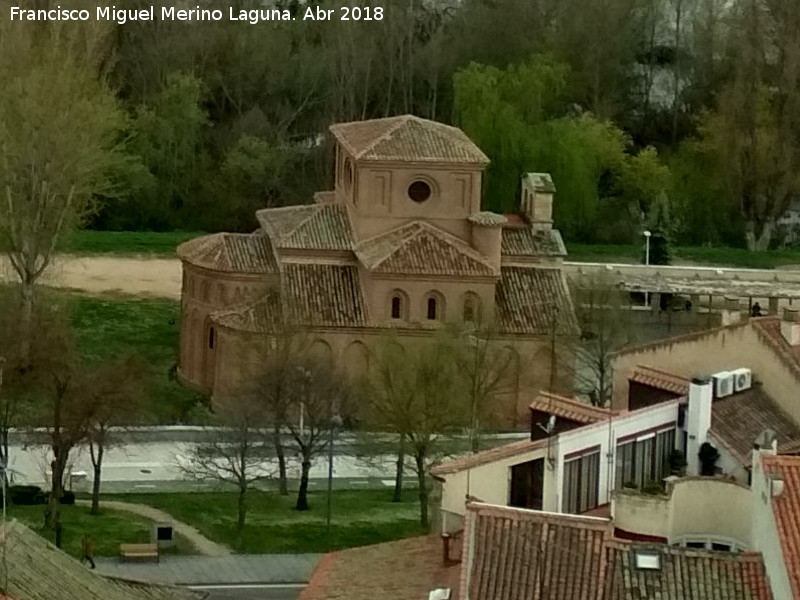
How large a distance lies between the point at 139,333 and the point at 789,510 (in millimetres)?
34385

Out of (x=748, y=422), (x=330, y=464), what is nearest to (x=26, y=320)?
(x=330, y=464)

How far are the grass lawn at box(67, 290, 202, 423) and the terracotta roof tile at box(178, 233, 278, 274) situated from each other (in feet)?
10.7

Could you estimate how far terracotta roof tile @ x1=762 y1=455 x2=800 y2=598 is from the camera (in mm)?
22312

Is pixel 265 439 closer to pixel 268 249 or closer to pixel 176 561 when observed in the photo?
pixel 176 561

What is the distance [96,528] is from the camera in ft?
125

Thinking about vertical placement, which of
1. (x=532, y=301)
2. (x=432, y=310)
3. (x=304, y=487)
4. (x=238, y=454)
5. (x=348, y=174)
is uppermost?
(x=348, y=174)

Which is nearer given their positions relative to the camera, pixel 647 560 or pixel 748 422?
pixel 647 560

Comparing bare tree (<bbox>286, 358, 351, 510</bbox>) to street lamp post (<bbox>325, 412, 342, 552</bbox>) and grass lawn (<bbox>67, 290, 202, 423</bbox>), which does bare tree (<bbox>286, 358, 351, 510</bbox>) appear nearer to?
street lamp post (<bbox>325, 412, 342, 552</bbox>)

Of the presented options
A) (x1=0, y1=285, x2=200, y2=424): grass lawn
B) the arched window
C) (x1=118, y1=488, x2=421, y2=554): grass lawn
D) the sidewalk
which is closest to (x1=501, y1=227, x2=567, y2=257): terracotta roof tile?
the arched window

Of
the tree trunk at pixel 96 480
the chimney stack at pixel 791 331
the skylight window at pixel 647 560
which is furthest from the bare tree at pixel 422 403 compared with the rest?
the skylight window at pixel 647 560

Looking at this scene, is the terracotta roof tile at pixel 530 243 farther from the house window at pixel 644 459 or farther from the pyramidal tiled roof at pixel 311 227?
the house window at pixel 644 459

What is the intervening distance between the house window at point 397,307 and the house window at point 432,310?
700mm

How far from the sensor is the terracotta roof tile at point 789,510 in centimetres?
2231

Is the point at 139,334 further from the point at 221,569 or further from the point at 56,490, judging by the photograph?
the point at 221,569
